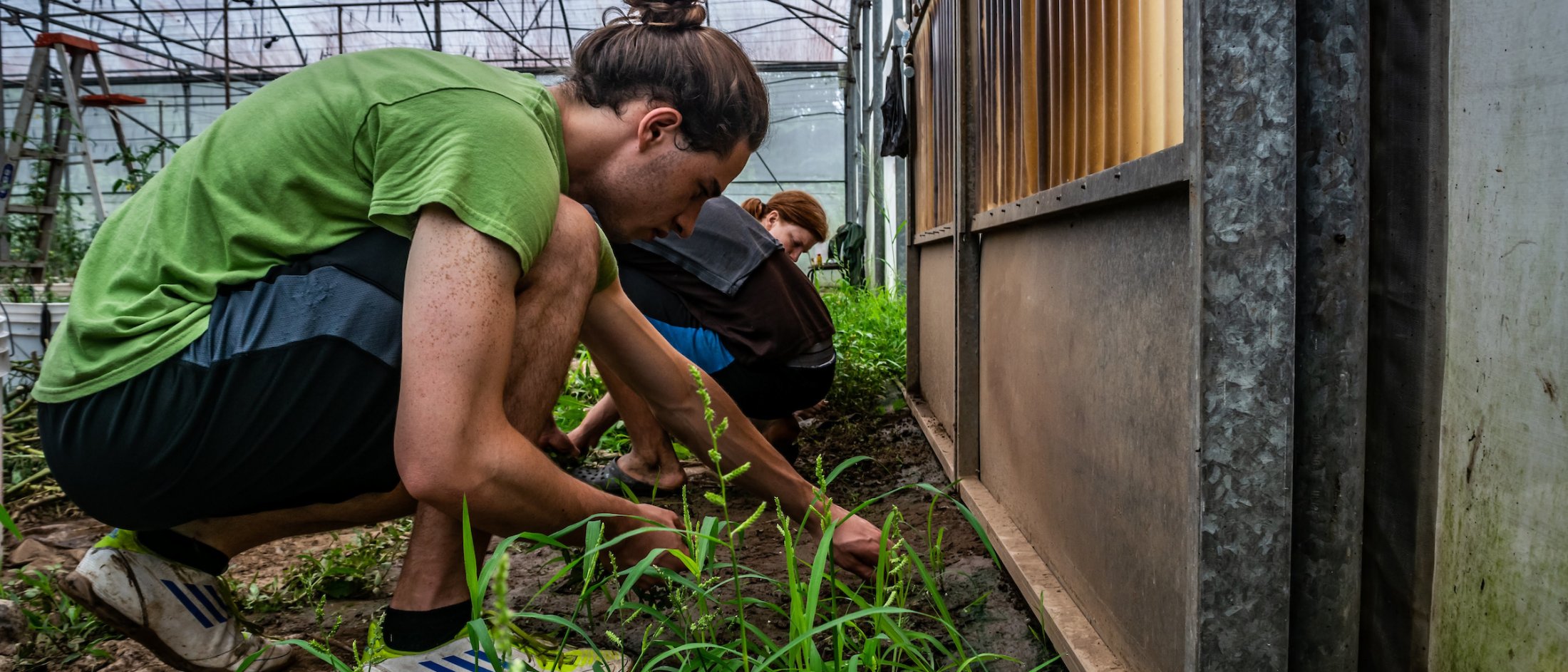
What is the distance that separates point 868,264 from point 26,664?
7.59 metres

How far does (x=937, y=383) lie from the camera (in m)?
3.38

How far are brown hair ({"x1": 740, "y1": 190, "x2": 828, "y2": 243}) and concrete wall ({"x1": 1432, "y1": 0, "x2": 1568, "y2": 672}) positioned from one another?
9.65ft

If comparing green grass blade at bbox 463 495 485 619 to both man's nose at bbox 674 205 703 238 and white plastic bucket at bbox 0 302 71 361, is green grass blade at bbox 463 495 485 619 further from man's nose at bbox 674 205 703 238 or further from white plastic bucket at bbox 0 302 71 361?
white plastic bucket at bbox 0 302 71 361

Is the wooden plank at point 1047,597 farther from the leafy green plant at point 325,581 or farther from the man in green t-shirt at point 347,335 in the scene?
the leafy green plant at point 325,581

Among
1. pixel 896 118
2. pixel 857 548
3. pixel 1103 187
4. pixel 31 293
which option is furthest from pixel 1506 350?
pixel 31 293

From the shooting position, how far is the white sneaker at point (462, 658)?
1337mm

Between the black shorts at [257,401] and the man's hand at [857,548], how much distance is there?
0.73 m

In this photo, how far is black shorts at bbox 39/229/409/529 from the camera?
1.34 m

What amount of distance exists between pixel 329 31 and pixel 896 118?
1345 cm

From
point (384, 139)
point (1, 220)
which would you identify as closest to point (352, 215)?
point (384, 139)

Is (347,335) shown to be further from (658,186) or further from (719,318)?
(719,318)

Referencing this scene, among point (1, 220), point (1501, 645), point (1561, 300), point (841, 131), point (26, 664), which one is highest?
point (841, 131)

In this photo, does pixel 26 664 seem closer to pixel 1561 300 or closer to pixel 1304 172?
pixel 1304 172

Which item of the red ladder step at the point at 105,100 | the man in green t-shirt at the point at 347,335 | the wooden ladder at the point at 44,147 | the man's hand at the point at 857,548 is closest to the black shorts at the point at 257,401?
the man in green t-shirt at the point at 347,335
